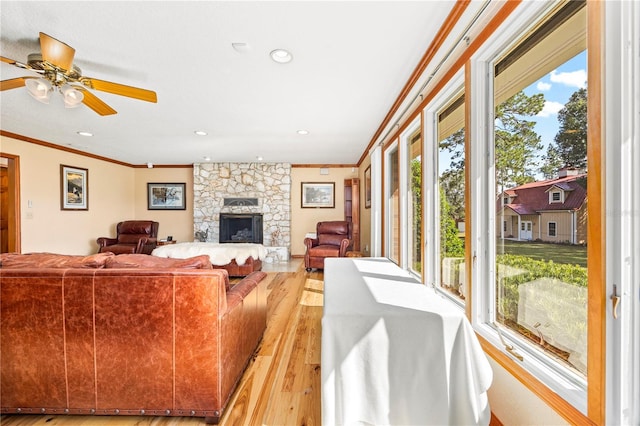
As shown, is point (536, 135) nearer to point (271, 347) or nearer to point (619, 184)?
Result: point (619, 184)

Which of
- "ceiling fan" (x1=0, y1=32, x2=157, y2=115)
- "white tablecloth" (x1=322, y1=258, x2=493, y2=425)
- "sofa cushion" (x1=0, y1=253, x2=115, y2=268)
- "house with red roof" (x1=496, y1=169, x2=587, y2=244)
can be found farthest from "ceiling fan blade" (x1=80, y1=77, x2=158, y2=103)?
"house with red roof" (x1=496, y1=169, x2=587, y2=244)

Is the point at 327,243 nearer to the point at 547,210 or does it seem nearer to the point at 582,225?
the point at 547,210

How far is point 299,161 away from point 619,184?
579 centimetres

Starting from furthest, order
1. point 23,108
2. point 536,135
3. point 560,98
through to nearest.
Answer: point 23,108
point 536,135
point 560,98

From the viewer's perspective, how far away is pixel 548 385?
106 centimetres

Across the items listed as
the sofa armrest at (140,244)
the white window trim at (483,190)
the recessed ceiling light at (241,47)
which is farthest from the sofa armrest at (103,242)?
the white window trim at (483,190)

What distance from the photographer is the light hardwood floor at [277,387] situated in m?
1.52

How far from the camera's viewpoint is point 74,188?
5.20 m

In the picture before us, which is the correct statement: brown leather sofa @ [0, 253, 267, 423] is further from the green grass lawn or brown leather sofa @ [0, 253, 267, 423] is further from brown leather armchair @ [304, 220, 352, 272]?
brown leather armchair @ [304, 220, 352, 272]

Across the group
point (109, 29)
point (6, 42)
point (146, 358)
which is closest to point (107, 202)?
point (6, 42)

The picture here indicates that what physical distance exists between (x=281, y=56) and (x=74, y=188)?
556 cm

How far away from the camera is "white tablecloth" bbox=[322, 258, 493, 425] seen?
119cm

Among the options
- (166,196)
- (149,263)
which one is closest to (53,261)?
(149,263)

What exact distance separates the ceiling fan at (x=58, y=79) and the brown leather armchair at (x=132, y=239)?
3995 mm
